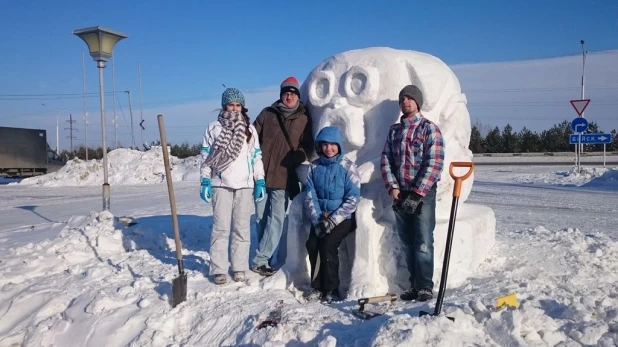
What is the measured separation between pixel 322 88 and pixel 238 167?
1067 mm

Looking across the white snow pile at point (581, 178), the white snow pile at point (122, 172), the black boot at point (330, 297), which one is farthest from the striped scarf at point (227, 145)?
the white snow pile at point (122, 172)

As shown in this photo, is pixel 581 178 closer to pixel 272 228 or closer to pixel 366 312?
pixel 272 228

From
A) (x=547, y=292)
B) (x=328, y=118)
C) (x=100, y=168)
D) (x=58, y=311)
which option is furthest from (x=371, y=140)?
(x=100, y=168)

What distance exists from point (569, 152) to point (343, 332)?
101 ft

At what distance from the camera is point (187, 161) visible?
21.0 metres

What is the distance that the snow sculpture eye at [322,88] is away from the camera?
4555 millimetres

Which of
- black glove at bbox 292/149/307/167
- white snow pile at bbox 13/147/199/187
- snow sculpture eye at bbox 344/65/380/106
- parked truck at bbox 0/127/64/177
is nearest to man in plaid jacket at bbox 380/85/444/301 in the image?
snow sculpture eye at bbox 344/65/380/106

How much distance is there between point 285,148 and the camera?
4754 mm

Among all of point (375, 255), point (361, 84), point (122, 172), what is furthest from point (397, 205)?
point (122, 172)

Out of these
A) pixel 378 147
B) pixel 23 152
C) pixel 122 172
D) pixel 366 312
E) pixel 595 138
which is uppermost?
pixel 23 152

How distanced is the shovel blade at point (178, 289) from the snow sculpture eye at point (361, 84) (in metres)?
2.05

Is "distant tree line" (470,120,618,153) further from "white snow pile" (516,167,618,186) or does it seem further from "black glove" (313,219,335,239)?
"black glove" (313,219,335,239)

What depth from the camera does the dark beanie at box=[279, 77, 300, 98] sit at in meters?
4.67

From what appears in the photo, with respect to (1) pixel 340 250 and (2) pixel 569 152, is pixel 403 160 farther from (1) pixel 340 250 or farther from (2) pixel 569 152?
(2) pixel 569 152
